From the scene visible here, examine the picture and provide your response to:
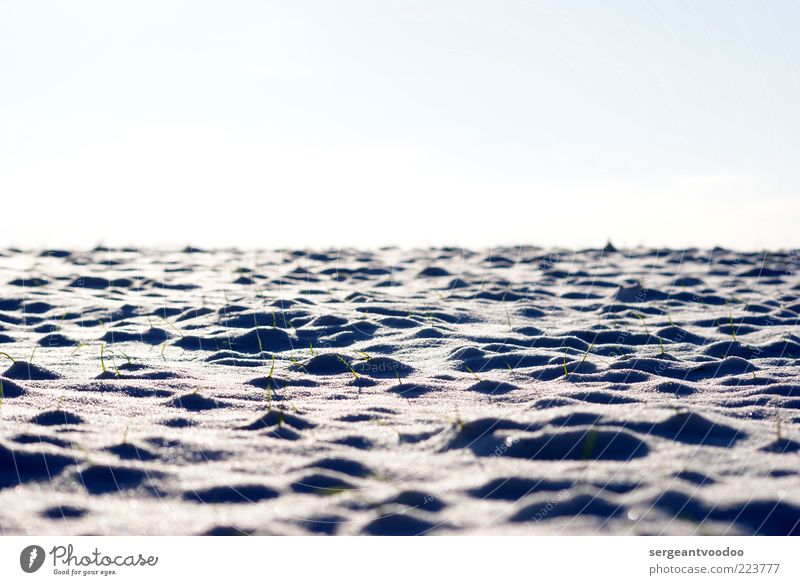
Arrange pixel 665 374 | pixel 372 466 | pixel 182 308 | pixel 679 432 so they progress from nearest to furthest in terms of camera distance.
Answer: pixel 372 466
pixel 679 432
pixel 665 374
pixel 182 308

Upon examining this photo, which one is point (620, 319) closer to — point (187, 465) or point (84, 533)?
point (187, 465)

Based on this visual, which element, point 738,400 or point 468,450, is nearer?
point 468,450

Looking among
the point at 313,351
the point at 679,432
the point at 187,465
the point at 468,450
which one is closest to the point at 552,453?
the point at 468,450

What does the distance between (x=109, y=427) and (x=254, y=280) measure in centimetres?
513

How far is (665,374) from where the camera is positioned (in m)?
4.24

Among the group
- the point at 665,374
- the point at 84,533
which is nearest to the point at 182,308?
the point at 665,374

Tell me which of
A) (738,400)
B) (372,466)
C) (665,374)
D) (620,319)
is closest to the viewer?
(372,466)

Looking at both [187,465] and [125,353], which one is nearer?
[187,465]

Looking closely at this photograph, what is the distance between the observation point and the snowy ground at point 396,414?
2445 millimetres

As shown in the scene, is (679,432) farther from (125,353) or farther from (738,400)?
(125,353)

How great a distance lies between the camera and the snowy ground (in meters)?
2.45

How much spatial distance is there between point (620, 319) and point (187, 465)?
4114mm

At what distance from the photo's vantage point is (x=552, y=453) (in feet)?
9.29

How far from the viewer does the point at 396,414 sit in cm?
343
